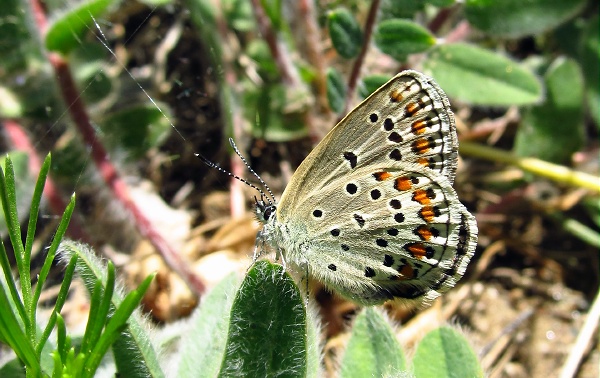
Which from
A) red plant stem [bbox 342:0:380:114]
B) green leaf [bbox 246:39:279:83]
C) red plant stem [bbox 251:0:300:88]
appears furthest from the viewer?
green leaf [bbox 246:39:279:83]

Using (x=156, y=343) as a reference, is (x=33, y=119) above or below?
above

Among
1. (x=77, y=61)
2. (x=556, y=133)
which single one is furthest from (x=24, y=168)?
A: (x=556, y=133)

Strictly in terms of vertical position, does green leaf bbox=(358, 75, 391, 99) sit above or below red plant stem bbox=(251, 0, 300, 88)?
below

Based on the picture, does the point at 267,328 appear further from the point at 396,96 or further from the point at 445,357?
the point at 396,96

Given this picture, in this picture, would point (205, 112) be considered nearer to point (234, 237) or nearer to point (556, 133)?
point (234, 237)

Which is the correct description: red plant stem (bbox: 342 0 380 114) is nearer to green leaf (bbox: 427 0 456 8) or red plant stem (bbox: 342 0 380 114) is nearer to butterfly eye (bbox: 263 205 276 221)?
green leaf (bbox: 427 0 456 8)

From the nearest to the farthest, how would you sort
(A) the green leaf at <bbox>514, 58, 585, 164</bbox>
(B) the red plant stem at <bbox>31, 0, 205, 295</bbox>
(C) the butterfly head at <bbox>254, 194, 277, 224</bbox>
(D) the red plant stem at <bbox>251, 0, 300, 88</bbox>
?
(C) the butterfly head at <bbox>254, 194, 277, 224</bbox> → (B) the red plant stem at <bbox>31, 0, 205, 295</bbox> → (A) the green leaf at <bbox>514, 58, 585, 164</bbox> → (D) the red plant stem at <bbox>251, 0, 300, 88</bbox>

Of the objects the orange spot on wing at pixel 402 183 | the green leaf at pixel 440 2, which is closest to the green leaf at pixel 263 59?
the green leaf at pixel 440 2

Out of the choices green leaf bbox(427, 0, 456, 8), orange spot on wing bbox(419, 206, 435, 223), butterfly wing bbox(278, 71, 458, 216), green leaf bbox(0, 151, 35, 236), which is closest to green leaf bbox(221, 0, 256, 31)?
green leaf bbox(427, 0, 456, 8)
